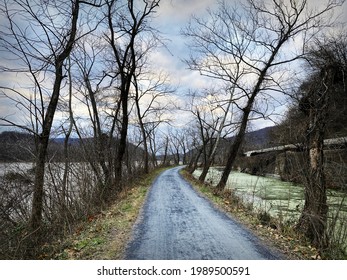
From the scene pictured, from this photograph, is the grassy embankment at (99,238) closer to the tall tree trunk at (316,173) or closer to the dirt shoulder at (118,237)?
the dirt shoulder at (118,237)

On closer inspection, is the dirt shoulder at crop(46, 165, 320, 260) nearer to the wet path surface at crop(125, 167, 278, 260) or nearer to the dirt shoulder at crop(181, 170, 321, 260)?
the dirt shoulder at crop(181, 170, 321, 260)

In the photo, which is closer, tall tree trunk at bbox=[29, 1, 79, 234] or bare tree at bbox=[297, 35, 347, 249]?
bare tree at bbox=[297, 35, 347, 249]

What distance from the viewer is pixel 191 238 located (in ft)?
19.0

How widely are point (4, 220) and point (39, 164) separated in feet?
6.48

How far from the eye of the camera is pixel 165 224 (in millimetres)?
6973

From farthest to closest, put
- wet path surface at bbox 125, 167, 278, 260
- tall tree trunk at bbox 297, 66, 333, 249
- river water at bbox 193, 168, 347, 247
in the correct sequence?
1. tall tree trunk at bbox 297, 66, 333, 249
2. river water at bbox 193, 168, 347, 247
3. wet path surface at bbox 125, 167, 278, 260

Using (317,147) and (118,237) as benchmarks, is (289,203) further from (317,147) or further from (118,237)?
(118,237)

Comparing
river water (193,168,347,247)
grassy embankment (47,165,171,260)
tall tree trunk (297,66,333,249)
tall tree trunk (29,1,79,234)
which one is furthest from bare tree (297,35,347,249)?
tall tree trunk (29,1,79,234)

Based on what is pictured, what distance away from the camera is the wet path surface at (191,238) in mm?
4883

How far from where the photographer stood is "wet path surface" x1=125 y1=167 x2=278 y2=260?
16.0ft

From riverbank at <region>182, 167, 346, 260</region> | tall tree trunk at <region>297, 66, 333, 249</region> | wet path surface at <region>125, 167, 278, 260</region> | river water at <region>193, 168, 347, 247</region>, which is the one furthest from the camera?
tall tree trunk at <region>297, 66, 333, 249</region>

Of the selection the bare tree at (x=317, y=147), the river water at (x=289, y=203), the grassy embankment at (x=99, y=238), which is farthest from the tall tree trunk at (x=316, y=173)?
the grassy embankment at (x=99, y=238)

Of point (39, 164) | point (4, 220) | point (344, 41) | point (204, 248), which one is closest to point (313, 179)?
point (204, 248)
